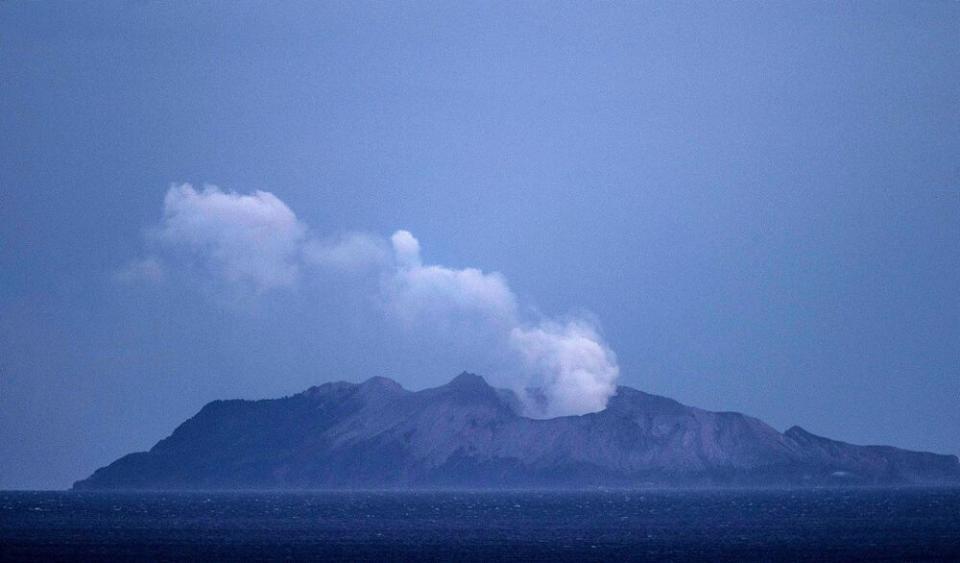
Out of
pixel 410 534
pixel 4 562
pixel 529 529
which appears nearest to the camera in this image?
pixel 4 562

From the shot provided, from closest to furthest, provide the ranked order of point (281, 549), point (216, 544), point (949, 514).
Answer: point (281, 549)
point (216, 544)
point (949, 514)

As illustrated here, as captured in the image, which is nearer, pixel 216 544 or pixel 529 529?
pixel 216 544

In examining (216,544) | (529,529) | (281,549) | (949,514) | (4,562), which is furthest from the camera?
(949,514)

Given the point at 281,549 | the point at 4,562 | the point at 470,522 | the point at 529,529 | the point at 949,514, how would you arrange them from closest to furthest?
1. the point at 4,562
2. the point at 281,549
3. the point at 529,529
4. the point at 470,522
5. the point at 949,514

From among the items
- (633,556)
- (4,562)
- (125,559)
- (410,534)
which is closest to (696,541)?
(633,556)

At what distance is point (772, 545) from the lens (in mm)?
95438

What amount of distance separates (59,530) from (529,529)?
49.0 metres

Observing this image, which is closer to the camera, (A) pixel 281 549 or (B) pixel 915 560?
(B) pixel 915 560

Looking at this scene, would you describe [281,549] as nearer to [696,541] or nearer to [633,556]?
[633,556]

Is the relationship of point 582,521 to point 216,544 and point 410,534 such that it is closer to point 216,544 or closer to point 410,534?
point 410,534

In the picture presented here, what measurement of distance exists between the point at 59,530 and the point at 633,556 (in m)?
69.1

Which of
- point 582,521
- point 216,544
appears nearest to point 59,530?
point 216,544

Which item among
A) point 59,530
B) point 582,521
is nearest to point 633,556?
point 582,521

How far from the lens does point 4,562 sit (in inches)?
3214
